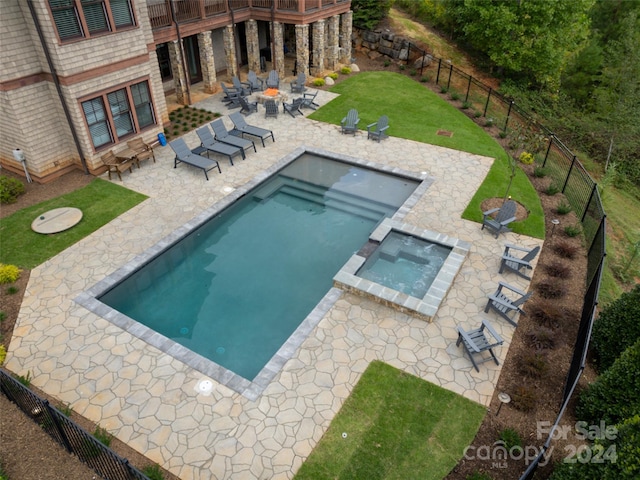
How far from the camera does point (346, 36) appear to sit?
2842cm

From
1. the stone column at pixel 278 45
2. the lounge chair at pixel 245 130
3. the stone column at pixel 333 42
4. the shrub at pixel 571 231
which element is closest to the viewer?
the shrub at pixel 571 231

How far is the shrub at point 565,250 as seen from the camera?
1380 centimetres

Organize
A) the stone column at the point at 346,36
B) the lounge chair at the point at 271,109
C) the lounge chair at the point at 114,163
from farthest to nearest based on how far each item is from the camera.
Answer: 1. the stone column at the point at 346,36
2. the lounge chair at the point at 271,109
3. the lounge chair at the point at 114,163

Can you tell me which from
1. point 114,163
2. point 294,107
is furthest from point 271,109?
point 114,163

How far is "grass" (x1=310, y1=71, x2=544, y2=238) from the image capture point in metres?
16.3

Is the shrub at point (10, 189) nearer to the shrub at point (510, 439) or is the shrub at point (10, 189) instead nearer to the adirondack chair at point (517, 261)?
the adirondack chair at point (517, 261)

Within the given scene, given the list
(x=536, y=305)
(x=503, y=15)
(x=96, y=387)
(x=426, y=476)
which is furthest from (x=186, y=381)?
(x=503, y=15)

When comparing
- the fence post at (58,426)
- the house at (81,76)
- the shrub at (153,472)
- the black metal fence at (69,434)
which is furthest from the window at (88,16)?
the shrub at (153,472)

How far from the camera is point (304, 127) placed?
2153cm

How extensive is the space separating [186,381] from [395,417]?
15.1ft

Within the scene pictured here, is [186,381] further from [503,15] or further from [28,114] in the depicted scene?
[503,15]

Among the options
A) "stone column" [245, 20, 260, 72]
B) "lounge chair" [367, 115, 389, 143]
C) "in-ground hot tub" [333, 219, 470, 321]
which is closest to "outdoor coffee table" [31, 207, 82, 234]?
"in-ground hot tub" [333, 219, 470, 321]

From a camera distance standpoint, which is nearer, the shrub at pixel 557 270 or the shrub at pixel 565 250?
the shrub at pixel 557 270

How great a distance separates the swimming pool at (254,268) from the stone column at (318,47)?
11.2m
